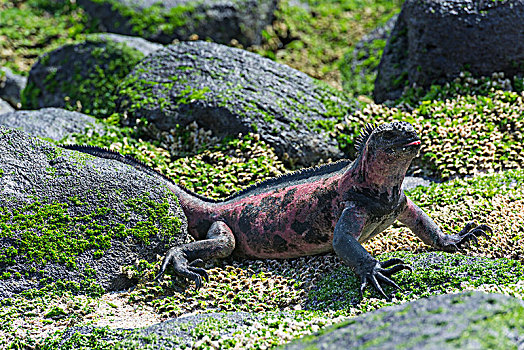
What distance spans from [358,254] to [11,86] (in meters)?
10.6

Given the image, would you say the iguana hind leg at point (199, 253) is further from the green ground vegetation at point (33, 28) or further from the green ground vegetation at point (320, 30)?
the green ground vegetation at point (33, 28)

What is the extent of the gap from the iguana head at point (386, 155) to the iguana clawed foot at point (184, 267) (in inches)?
70.6

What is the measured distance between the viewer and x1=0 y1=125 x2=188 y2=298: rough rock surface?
5.20 meters

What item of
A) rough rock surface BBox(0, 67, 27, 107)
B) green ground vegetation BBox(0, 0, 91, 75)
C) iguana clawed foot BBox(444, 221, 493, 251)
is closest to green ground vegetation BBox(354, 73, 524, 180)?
iguana clawed foot BBox(444, 221, 493, 251)

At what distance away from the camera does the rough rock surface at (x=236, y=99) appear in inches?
319

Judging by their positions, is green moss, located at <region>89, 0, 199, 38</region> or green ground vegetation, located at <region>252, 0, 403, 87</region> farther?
green ground vegetation, located at <region>252, 0, 403, 87</region>

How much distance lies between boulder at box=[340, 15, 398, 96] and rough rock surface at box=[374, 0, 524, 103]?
2.12 metres

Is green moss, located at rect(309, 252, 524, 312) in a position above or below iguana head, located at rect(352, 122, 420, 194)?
below

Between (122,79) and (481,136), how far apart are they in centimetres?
604

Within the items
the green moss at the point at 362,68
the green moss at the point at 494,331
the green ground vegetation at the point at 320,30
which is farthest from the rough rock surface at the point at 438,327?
the green ground vegetation at the point at 320,30

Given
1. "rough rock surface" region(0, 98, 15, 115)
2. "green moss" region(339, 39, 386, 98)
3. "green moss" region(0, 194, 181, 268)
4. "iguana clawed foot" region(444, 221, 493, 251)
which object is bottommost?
"rough rock surface" region(0, 98, 15, 115)

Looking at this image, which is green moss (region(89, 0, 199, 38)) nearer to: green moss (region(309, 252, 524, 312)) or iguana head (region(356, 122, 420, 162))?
iguana head (region(356, 122, 420, 162))

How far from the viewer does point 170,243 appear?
5.86m

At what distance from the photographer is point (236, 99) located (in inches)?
328
